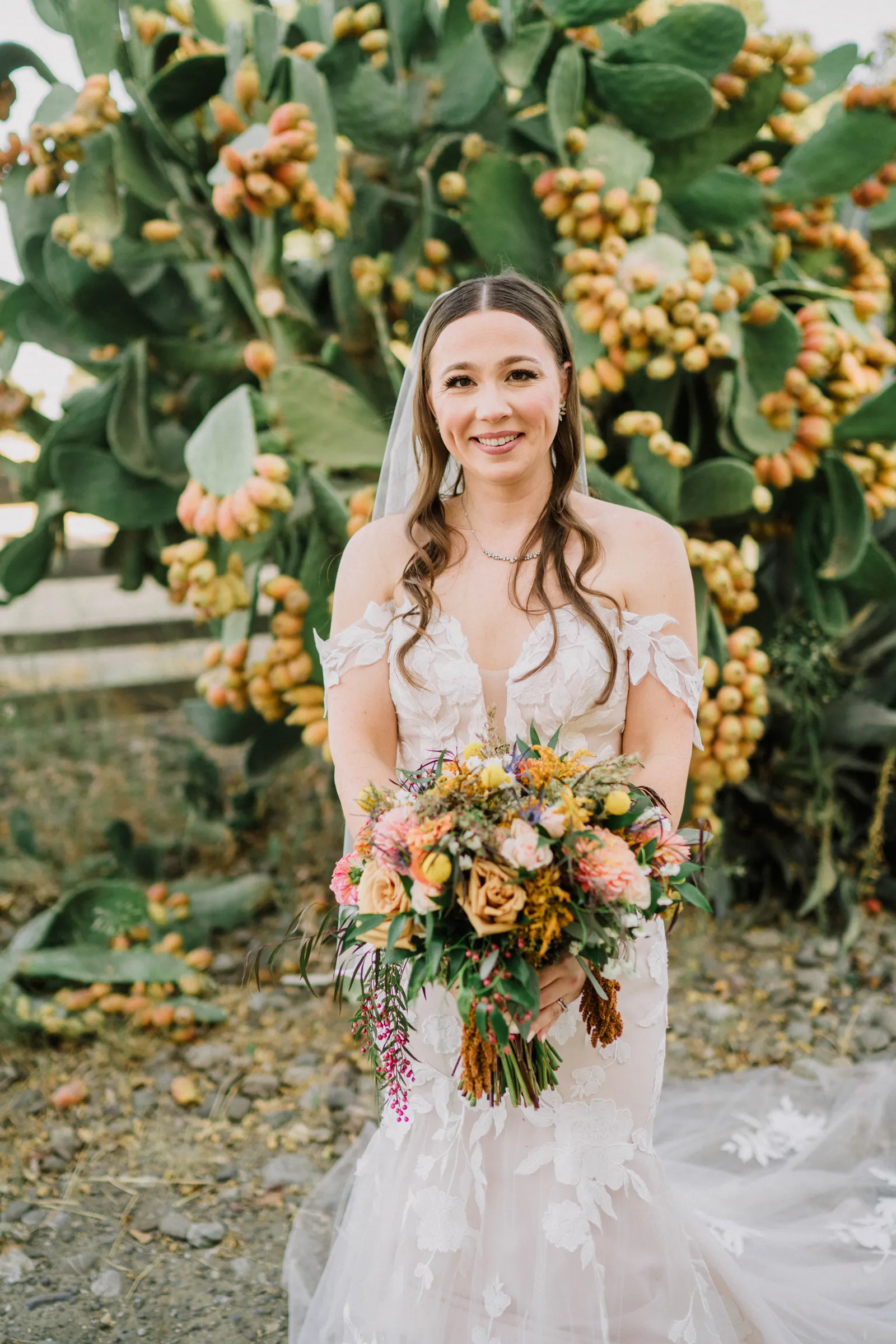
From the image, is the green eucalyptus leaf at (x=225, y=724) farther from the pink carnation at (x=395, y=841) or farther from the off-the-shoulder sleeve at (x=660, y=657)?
the pink carnation at (x=395, y=841)

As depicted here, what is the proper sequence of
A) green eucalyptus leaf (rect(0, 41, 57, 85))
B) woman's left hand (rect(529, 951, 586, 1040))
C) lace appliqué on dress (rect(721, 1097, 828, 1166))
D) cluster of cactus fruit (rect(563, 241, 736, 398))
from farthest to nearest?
green eucalyptus leaf (rect(0, 41, 57, 85)) < cluster of cactus fruit (rect(563, 241, 736, 398)) < lace appliqué on dress (rect(721, 1097, 828, 1166)) < woman's left hand (rect(529, 951, 586, 1040))

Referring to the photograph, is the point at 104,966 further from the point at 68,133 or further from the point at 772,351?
the point at 772,351

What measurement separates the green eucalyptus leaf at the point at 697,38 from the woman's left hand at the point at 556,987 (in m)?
2.29

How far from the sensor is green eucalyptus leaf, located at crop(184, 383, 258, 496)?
8.29ft

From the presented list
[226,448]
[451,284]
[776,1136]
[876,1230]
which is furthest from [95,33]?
[876,1230]

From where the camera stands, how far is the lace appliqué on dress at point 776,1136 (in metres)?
2.48

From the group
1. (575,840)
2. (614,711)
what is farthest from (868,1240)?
(575,840)

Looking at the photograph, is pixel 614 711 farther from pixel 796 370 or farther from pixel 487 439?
pixel 796 370

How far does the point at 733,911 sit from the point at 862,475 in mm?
1435

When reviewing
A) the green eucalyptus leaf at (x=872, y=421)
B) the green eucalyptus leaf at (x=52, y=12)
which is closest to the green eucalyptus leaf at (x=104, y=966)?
the green eucalyptus leaf at (x=872, y=421)

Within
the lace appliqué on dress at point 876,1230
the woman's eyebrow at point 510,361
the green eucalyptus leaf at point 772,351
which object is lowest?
the lace appliqué on dress at point 876,1230

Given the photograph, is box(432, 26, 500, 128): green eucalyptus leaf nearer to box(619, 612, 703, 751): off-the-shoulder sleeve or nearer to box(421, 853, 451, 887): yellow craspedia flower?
box(619, 612, 703, 751): off-the-shoulder sleeve

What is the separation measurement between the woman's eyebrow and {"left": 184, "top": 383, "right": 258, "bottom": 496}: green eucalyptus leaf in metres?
0.83

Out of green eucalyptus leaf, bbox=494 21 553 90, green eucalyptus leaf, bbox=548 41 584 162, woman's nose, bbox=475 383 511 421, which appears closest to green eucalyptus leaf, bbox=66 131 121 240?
green eucalyptus leaf, bbox=494 21 553 90
